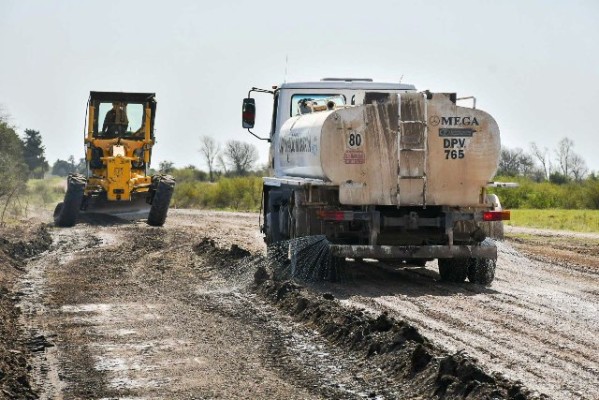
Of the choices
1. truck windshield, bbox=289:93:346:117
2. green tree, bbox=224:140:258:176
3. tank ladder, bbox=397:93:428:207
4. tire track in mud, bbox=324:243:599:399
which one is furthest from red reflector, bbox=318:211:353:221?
green tree, bbox=224:140:258:176

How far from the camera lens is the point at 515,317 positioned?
1266 cm

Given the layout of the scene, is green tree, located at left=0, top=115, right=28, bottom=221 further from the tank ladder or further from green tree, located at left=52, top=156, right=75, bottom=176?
green tree, located at left=52, top=156, right=75, bottom=176

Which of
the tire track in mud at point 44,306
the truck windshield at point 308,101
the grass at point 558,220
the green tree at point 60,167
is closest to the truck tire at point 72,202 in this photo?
the tire track in mud at point 44,306

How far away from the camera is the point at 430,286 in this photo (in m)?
16.0

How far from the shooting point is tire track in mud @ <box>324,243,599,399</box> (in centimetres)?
958

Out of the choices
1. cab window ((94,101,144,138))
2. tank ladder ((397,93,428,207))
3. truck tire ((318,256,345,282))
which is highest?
cab window ((94,101,144,138))

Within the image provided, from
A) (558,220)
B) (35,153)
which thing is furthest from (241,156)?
(558,220)

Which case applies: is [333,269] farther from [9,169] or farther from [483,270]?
[9,169]

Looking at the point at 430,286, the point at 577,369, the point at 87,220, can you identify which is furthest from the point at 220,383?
the point at 87,220

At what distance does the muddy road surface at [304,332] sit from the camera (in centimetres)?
930

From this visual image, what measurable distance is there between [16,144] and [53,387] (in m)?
52.6

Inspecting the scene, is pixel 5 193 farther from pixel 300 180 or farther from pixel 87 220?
pixel 300 180

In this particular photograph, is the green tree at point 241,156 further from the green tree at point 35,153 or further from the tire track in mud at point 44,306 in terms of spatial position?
the tire track in mud at point 44,306

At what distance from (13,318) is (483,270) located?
6.75 metres
